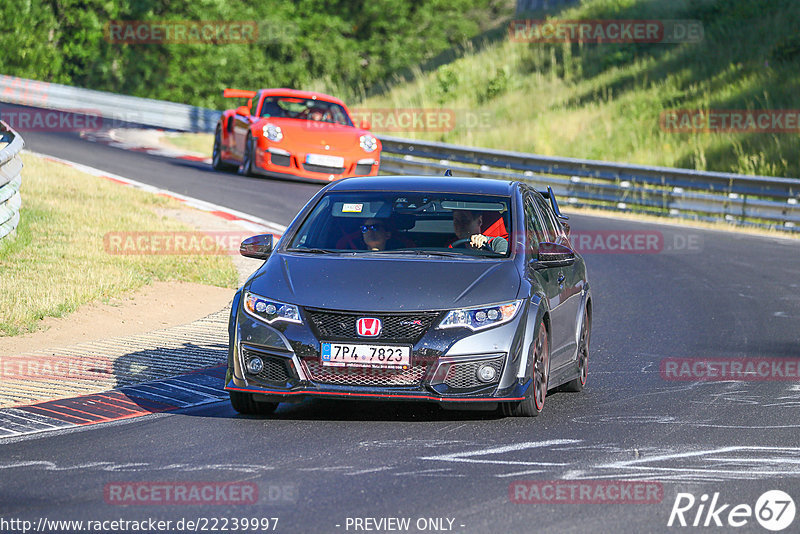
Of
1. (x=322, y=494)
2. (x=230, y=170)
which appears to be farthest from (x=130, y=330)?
(x=230, y=170)

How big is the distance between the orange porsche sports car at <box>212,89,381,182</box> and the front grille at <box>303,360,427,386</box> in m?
15.2

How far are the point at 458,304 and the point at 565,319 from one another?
58.2 inches

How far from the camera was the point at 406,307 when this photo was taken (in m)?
7.43

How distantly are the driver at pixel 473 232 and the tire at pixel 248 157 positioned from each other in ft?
50.7

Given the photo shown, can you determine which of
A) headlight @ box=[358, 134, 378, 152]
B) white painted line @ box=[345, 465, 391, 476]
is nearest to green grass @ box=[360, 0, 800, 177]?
headlight @ box=[358, 134, 378, 152]

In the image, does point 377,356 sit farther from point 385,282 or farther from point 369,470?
point 369,470

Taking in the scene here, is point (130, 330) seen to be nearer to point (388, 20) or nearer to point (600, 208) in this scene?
point (600, 208)

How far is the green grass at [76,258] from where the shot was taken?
11.9 metres

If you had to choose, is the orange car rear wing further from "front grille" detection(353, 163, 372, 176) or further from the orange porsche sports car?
"front grille" detection(353, 163, 372, 176)

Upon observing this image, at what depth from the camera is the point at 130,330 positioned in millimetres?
11570

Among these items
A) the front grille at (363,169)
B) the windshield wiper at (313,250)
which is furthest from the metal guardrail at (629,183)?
the windshield wiper at (313,250)

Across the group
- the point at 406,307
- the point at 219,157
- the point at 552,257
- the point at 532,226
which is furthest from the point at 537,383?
the point at 219,157

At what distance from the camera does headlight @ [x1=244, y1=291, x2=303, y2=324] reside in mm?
7551

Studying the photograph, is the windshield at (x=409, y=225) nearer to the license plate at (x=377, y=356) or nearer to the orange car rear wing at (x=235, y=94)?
the license plate at (x=377, y=356)
